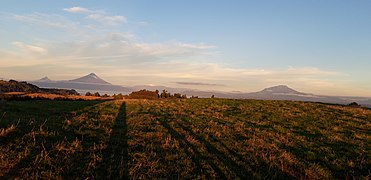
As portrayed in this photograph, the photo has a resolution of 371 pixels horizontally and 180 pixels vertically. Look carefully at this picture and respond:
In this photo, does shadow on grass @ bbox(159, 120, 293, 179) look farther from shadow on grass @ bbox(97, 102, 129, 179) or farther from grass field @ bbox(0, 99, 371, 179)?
shadow on grass @ bbox(97, 102, 129, 179)

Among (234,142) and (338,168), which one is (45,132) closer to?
(234,142)

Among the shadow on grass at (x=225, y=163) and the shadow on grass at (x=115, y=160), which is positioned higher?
the shadow on grass at (x=115, y=160)

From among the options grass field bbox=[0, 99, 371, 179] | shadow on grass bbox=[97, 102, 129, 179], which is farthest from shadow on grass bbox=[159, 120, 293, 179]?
shadow on grass bbox=[97, 102, 129, 179]

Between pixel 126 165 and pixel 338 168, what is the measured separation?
717cm

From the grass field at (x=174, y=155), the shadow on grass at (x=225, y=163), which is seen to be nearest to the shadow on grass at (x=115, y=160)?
the grass field at (x=174, y=155)

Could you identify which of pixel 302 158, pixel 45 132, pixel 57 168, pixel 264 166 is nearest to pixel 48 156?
pixel 57 168

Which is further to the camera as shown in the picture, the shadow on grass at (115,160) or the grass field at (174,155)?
the grass field at (174,155)

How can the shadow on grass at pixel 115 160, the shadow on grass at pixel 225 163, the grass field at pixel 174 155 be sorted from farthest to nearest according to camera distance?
→ the shadow on grass at pixel 225 163, the grass field at pixel 174 155, the shadow on grass at pixel 115 160

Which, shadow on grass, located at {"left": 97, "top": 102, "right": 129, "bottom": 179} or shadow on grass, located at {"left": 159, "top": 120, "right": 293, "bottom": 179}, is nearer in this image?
shadow on grass, located at {"left": 97, "top": 102, "right": 129, "bottom": 179}

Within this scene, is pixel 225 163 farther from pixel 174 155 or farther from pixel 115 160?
pixel 115 160

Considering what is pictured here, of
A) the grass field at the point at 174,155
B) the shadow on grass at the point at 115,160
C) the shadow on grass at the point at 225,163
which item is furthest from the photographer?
the shadow on grass at the point at 225,163

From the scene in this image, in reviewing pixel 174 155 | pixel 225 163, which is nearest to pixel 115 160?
pixel 174 155

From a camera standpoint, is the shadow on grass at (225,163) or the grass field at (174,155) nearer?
the grass field at (174,155)

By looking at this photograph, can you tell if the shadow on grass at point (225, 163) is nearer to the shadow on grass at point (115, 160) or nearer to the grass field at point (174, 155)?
the grass field at point (174, 155)
